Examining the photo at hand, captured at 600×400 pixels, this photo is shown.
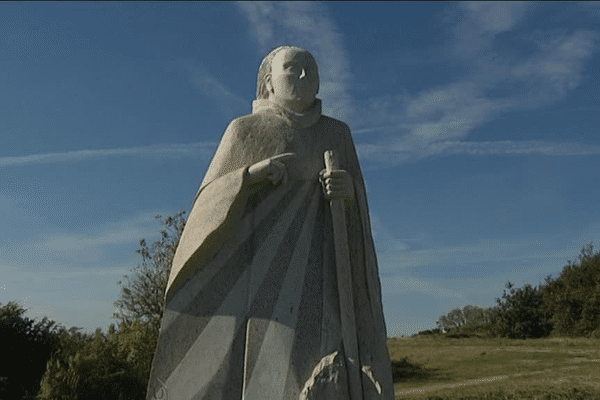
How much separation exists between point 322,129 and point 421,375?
17815 millimetres

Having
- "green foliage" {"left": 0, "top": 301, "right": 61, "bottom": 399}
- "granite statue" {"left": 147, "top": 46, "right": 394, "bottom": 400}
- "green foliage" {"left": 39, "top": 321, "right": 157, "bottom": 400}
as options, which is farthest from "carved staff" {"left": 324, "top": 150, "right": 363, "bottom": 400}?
"green foliage" {"left": 0, "top": 301, "right": 61, "bottom": 399}

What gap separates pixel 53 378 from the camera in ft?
47.0

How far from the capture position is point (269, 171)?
5195 mm

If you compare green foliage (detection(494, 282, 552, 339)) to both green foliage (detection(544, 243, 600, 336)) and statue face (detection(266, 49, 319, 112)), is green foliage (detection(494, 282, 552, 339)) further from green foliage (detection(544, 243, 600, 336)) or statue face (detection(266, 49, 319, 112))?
statue face (detection(266, 49, 319, 112))

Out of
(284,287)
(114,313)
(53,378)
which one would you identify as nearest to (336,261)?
(284,287)

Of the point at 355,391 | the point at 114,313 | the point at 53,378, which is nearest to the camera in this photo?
the point at 355,391

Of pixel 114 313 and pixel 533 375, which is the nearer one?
Answer: pixel 533 375

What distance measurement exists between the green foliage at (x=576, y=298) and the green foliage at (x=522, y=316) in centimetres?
69

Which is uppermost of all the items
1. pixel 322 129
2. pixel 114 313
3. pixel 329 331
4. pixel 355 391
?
pixel 114 313

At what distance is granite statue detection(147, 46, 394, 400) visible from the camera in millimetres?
4930

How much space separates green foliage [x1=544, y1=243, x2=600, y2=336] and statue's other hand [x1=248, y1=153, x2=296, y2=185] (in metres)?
29.7

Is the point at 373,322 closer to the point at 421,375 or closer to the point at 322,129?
the point at 322,129

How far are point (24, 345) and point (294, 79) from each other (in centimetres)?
1510

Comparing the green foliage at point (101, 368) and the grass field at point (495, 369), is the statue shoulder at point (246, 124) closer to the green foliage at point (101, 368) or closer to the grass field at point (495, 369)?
the green foliage at point (101, 368)
